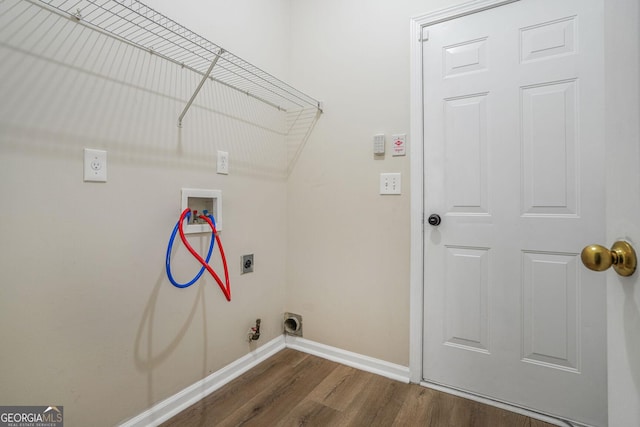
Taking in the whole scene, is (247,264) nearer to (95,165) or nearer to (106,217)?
(106,217)

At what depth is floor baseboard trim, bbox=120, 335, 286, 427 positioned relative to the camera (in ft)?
4.43

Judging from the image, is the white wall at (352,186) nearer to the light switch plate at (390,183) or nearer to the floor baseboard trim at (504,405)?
the light switch plate at (390,183)

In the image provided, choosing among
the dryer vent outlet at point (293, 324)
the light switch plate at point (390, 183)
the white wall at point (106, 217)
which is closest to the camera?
the white wall at point (106, 217)

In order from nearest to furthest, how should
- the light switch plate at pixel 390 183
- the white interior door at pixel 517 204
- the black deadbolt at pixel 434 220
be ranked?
the white interior door at pixel 517 204
the black deadbolt at pixel 434 220
the light switch plate at pixel 390 183

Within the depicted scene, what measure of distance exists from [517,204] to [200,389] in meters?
1.80

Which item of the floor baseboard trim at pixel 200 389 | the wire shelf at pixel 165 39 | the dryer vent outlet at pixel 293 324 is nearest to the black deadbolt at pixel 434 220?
the wire shelf at pixel 165 39

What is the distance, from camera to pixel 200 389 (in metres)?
1.56

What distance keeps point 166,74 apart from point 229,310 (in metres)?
1.24

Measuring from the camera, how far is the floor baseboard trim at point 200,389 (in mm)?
1350

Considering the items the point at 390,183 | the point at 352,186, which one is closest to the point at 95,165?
the point at 352,186

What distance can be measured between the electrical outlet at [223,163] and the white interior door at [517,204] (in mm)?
1092

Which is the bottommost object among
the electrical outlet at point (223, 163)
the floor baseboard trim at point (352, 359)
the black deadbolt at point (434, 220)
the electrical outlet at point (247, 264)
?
the floor baseboard trim at point (352, 359)

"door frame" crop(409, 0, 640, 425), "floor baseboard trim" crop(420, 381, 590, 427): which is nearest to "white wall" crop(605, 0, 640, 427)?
"door frame" crop(409, 0, 640, 425)

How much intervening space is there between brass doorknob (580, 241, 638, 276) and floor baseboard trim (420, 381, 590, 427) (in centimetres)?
132
